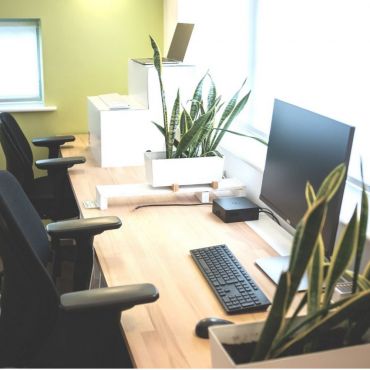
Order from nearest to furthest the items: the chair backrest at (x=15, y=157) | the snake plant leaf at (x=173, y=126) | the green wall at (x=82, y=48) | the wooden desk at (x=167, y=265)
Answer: the wooden desk at (x=167, y=265)
the snake plant leaf at (x=173, y=126)
the chair backrest at (x=15, y=157)
the green wall at (x=82, y=48)

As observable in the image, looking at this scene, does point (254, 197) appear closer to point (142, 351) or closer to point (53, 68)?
point (142, 351)

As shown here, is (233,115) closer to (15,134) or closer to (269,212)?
(269,212)

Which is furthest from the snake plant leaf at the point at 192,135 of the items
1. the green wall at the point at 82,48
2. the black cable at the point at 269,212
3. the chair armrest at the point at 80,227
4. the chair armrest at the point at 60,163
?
the green wall at the point at 82,48

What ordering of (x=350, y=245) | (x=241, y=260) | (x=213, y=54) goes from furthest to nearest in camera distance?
(x=213, y=54) < (x=241, y=260) < (x=350, y=245)

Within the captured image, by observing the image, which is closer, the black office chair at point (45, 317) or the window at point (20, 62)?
the black office chair at point (45, 317)

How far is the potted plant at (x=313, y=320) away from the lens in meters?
1.23

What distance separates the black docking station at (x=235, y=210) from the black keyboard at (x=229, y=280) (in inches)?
13.5

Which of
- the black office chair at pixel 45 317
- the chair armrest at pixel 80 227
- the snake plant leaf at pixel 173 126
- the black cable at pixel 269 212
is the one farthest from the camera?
the snake plant leaf at pixel 173 126

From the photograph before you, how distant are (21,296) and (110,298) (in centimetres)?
35

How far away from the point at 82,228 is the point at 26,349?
54cm

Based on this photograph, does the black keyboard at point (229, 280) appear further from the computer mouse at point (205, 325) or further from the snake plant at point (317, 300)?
the snake plant at point (317, 300)

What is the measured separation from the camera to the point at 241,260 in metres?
2.17

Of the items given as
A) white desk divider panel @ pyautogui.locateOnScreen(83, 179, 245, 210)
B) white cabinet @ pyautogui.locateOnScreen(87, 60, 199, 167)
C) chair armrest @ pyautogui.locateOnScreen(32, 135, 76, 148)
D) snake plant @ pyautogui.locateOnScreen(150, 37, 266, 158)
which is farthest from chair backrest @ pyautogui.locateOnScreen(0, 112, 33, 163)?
snake plant @ pyautogui.locateOnScreen(150, 37, 266, 158)

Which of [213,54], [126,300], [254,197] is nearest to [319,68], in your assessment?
[254,197]
